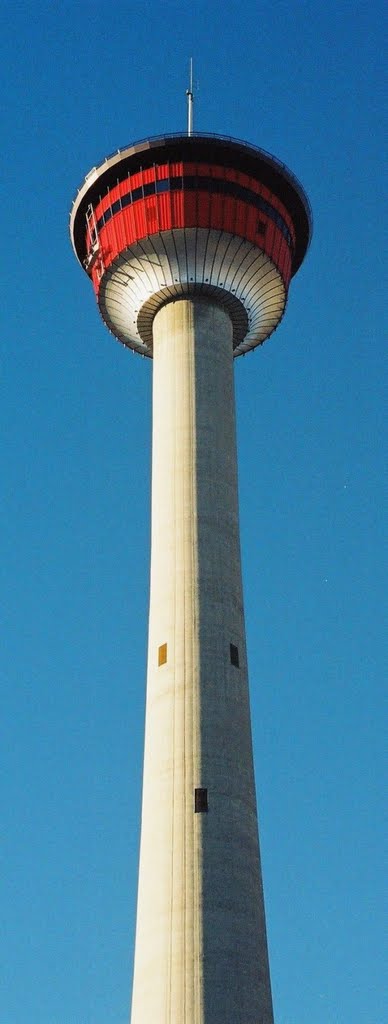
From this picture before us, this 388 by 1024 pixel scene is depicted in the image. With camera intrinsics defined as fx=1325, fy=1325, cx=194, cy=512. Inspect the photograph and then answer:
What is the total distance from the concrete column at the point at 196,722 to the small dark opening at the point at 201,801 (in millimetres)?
130

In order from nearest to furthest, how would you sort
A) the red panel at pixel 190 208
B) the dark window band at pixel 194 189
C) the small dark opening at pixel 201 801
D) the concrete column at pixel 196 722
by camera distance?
the concrete column at pixel 196 722, the small dark opening at pixel 201 801, the red panel at pixel 190 208, the dark window band at pixel 194 189

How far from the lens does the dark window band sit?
68.3 meters

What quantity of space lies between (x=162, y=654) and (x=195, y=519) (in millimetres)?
6926

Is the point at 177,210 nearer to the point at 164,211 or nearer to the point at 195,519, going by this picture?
the point at 164,211

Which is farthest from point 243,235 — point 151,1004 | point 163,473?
→ point 151,1004

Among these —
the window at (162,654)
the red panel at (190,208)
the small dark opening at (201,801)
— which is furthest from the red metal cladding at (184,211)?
the small dark opening at (201,801)

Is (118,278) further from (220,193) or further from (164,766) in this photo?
(164,766)

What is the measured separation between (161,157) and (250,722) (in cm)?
3006

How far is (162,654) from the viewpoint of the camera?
197 ft

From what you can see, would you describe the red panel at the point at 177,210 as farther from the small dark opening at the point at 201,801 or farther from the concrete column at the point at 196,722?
the small dark opening at the point at 201,801

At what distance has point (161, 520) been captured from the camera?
64188 millimetres

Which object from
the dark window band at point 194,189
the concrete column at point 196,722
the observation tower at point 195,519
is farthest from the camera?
the dark window band at point 194,189

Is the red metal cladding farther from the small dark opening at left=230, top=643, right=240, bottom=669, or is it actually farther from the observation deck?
the small dark opening at left=230, top=643, right=240, bottom=669

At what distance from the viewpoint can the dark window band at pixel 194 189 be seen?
224 feet
